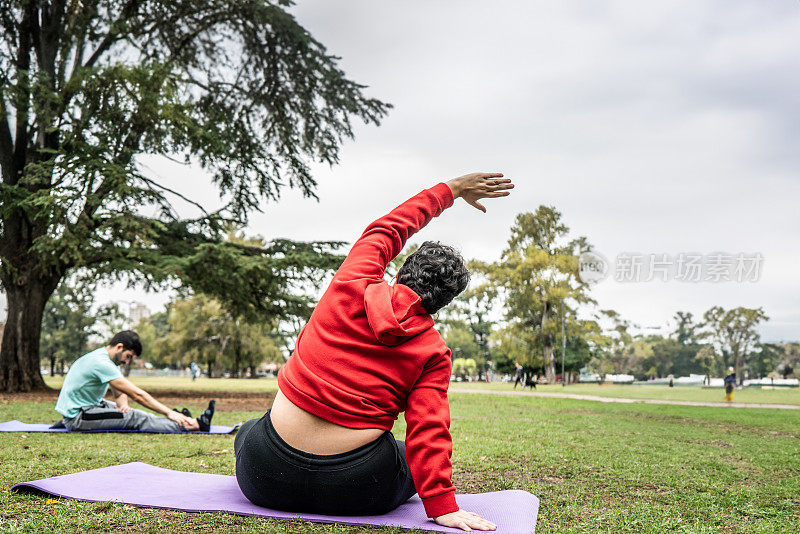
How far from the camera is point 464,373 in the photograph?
251 feet

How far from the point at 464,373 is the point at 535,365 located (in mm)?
28682

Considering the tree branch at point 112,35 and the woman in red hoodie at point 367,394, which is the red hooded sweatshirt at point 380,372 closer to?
the woman in red hoodie at point 367,394

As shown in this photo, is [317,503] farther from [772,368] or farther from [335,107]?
[772,368]

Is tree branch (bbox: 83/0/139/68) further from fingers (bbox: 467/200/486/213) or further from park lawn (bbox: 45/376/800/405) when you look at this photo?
fingers (bbox: 467/200/486/213)

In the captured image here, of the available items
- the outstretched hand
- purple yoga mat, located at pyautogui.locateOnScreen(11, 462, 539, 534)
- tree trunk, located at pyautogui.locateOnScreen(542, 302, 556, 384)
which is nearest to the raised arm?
the outstretched hand

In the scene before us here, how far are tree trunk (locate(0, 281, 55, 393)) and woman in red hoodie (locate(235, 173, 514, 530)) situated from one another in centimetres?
1538

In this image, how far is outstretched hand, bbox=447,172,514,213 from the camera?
354 cm

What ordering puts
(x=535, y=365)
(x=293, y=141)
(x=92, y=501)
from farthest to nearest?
(x=535, y=365) → (x=293, y=141) → (x=92, y=501)

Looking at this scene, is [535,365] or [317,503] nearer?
[317,503]

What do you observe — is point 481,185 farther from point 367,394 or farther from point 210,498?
point 210,498

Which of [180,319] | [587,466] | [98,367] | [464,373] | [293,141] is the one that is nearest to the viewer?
[587,466]

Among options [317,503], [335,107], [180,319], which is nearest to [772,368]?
[180,319]

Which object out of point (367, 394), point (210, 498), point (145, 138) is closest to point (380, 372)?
point (367, 394)

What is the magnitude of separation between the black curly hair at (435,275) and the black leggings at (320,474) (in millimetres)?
683
